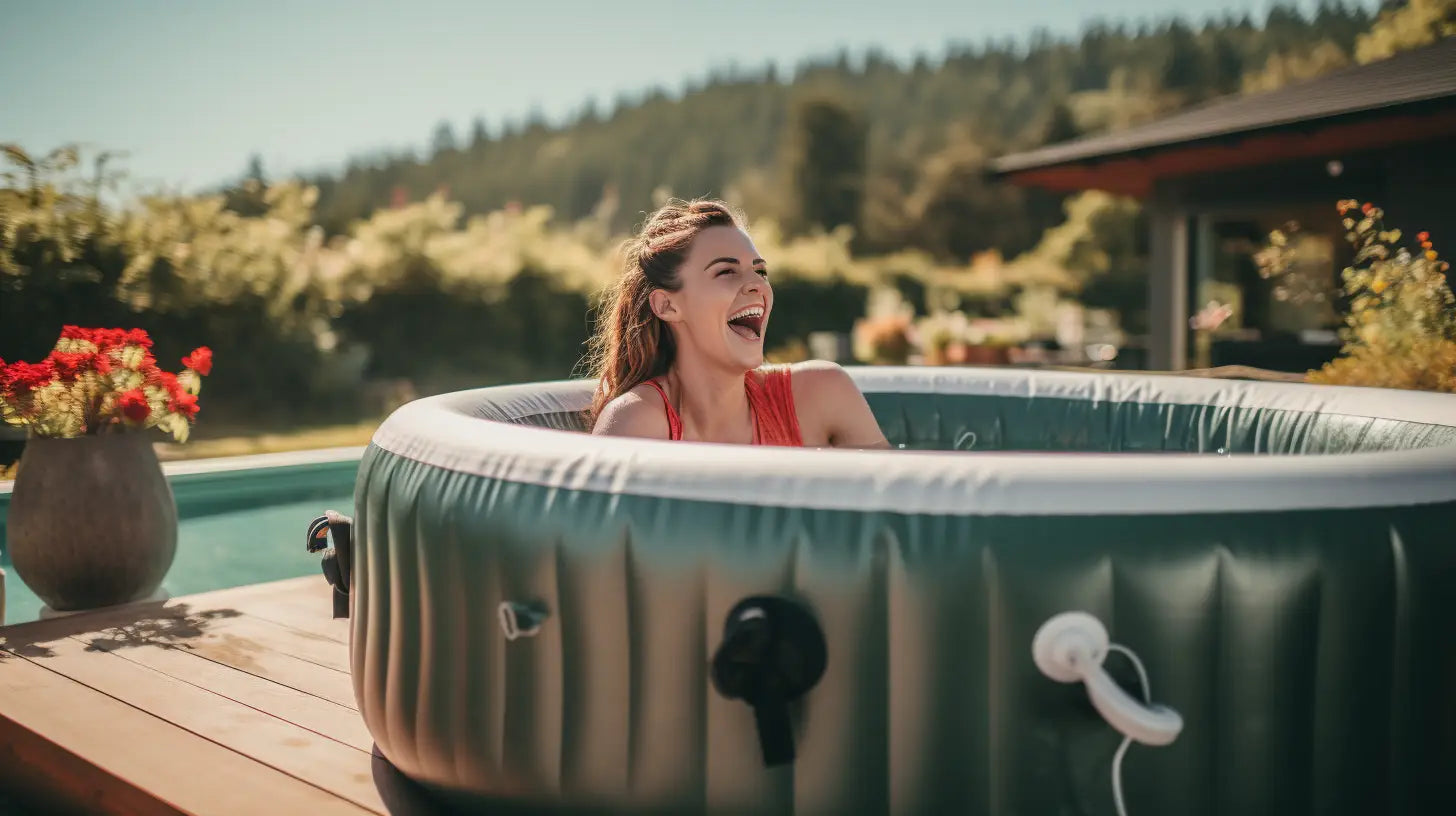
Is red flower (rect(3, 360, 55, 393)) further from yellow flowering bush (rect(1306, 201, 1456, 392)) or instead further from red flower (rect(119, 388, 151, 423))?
yellow flowering bush (rect(1306, 201, 1456, 392))

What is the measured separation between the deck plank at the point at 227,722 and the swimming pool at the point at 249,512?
2.93 m

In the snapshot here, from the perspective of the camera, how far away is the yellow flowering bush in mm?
5531

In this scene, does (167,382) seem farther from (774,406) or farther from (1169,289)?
(1169,289)

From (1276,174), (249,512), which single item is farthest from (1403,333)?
(249,512)

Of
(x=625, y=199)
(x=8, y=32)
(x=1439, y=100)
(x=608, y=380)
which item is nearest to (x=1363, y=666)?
(x=608, y=380)

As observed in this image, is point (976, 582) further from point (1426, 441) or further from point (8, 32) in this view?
point (8, 32)

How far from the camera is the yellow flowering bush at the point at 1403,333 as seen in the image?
218 inches

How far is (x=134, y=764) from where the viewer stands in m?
2.19

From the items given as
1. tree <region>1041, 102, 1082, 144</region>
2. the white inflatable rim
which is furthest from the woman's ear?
tree <region>1041, 102, 1082, 144</region>

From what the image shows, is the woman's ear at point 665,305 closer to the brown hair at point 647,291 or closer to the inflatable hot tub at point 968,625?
the brown hair at point 647,291

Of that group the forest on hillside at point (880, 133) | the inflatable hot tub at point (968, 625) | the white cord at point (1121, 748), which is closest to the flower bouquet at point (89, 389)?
the inflatable hot tub at point (968, 625)

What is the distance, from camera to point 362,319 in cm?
1257

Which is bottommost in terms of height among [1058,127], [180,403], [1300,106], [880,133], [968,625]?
[968,625]

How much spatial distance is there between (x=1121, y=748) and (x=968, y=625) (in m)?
0.23
